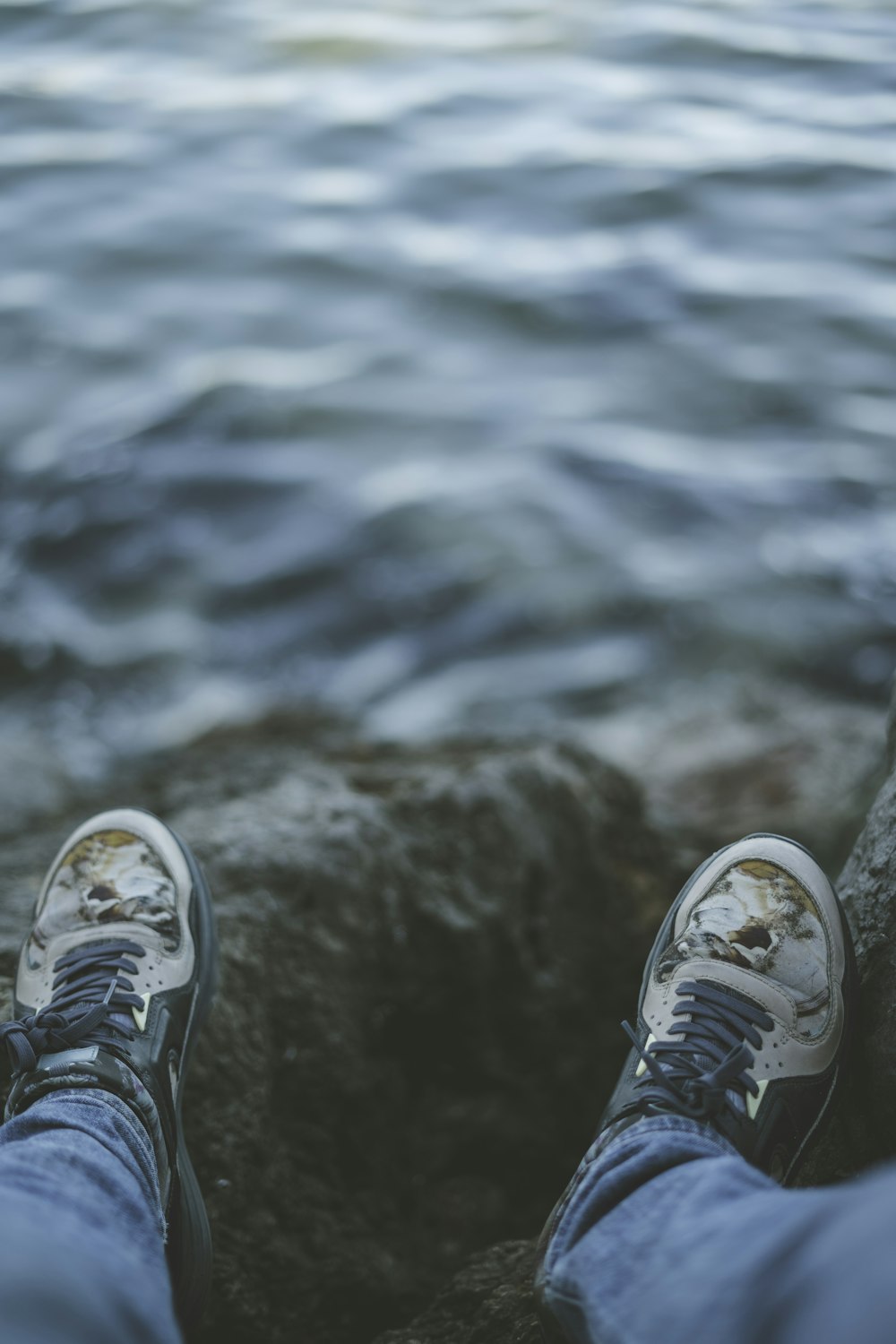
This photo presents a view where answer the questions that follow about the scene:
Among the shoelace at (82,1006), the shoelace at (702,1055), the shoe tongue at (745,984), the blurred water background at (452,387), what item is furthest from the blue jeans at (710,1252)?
the blurred water background at (452,387)

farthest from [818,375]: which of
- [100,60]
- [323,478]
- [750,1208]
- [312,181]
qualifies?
[100,60]

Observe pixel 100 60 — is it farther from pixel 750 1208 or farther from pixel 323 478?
pixel 750 1208

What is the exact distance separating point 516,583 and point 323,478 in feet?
3.06

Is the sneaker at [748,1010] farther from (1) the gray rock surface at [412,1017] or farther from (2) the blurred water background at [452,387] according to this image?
(2) the blurred water background at [452,387]

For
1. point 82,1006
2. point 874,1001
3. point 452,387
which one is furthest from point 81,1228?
point 452,387

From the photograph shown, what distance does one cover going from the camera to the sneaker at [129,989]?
1.54m

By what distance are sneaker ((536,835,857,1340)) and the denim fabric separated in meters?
0.50

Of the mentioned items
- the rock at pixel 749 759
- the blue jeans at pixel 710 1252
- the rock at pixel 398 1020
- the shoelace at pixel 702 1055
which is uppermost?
the blue jeans at pixel 710 1252

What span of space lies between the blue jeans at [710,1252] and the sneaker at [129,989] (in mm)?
515

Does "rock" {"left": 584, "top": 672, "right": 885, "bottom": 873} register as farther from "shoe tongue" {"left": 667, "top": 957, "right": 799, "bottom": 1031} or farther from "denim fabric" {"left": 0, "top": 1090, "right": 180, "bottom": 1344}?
"denim fabric" {"left": 0, "top": 1090, "right": 180, "bottom": 1344}

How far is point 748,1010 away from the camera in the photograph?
1.70 metres

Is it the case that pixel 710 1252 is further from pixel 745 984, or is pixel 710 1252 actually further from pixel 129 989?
pixel 129 989

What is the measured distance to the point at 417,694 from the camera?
400cm

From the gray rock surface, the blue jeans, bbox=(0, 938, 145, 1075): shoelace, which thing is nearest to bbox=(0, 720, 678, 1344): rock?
the gray rock surface
